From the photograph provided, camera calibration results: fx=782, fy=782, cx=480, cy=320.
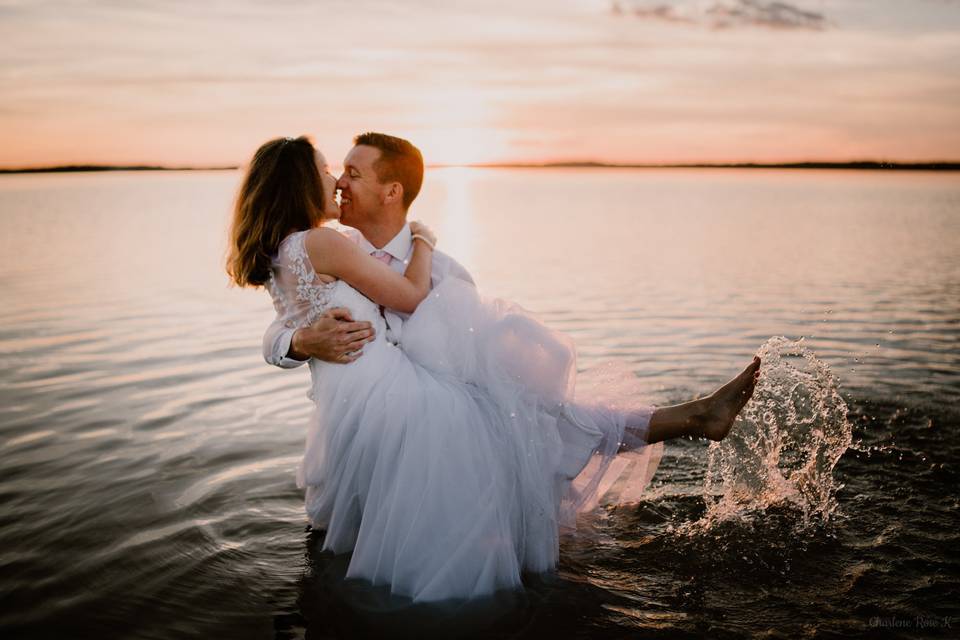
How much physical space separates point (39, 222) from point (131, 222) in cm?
402

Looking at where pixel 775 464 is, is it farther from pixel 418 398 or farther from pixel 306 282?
pixel 306 282

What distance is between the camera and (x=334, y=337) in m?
4.62

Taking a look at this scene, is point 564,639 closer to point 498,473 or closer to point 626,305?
point 498,473

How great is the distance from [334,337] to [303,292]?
37 centimetres

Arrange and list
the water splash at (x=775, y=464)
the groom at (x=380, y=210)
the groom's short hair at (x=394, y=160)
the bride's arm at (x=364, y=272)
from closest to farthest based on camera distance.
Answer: the bride's arm at (x=364, y=272), the groom at (x=380, y=210), the groom's short hair at (x=394, y=160), the water splash at (x=775, y=464)

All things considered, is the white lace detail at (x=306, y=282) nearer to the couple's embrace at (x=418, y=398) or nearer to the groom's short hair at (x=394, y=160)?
the couple's embrace at (x=418, y=398)

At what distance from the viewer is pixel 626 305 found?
47.1 feet

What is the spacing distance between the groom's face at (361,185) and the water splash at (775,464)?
2.86 meters

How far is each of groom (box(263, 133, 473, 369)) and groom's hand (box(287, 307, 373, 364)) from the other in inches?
3.1

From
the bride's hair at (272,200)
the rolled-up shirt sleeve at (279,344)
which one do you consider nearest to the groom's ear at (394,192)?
the bride's hair at (272,200)

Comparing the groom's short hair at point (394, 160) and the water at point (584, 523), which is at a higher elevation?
the groom's short hair at point (394, 160)

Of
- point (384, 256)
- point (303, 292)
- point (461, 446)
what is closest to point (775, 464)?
point (461, 446)

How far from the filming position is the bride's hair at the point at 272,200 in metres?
4.71

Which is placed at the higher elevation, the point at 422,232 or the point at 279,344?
the point at 422,232
